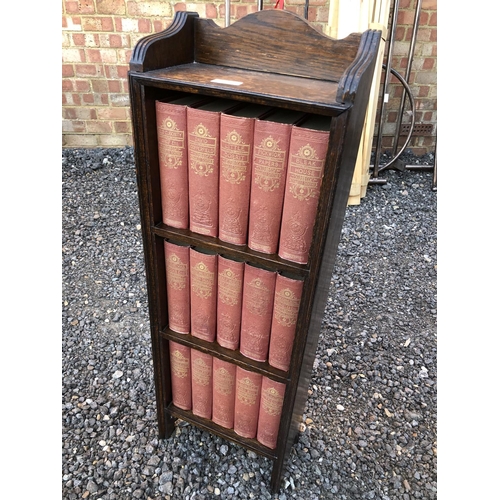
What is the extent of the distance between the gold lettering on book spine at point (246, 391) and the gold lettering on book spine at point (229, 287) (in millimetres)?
279

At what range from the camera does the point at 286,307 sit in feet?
3.36

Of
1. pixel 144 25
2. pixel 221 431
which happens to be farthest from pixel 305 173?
pixel 144 25

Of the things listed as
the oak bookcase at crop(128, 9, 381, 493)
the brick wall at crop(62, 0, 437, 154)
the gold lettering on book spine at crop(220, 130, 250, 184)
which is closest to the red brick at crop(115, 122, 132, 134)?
the brick wall at crop(62, 0, 437, 154)

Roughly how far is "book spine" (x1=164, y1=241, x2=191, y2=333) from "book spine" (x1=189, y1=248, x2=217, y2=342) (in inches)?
0.7

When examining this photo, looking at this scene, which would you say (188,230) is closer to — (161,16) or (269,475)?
(269,475)

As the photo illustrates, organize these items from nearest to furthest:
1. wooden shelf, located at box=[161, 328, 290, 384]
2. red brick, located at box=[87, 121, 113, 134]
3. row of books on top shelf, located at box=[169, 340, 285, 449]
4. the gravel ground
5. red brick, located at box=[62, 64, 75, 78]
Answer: wooden shelf, located at box=[161, 328, 290, 384] → row of books on top shelf, located at box=[169, 340, 285, 449] → the gravel ground → red brick, located at box=[62, 64, 75, 78] → red brick, located at box=[87, 121, 113, 134]

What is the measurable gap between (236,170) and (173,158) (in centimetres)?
16

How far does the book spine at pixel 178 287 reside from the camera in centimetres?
109

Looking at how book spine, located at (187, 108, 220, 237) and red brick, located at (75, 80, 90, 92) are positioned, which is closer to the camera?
book spine, located at (187, 108, 220, 237)

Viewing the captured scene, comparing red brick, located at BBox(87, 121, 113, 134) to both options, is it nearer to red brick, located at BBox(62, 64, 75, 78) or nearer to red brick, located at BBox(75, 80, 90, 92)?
red brick, located at BBox(75, 80, 90, 92)

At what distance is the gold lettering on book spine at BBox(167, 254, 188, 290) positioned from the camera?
1100 millimetres

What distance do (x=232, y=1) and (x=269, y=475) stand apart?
2.82 metres

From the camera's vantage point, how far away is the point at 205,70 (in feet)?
3.22

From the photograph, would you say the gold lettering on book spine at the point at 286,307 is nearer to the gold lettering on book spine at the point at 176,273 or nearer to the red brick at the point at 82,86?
the gold lettering on book spine at the point at 176,273
